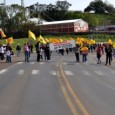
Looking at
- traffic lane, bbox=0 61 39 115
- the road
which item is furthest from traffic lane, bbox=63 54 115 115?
traffic lane, bbox=0 61 39 115

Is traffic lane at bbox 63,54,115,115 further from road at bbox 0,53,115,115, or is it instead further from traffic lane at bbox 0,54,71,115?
traffic lane at bbox 0,54,71,115

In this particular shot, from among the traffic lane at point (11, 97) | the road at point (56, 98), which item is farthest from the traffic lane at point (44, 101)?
the traffic lane at point (11, 97)

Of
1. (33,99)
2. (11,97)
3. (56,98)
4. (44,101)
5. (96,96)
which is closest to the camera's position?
(44,101)

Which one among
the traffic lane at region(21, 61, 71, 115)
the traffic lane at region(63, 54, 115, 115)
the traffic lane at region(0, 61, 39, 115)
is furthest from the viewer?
the traffic lane at region(63, 54, 115, 115)

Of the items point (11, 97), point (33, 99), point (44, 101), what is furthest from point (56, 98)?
point (11, 97)

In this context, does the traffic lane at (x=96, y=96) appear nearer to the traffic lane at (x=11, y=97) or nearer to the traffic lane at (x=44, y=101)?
the traffic lane at (x=44, y=101)

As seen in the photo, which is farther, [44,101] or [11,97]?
[11,97]

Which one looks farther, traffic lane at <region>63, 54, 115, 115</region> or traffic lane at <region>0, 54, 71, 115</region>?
traffic lane at <region>63, 54, 115, 115</region>

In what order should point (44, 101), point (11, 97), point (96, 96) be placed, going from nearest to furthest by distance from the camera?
point (44, 101) → point (11, 97) → point (96, 96)

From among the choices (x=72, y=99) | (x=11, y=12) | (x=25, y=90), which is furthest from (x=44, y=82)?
(x=11, y=12)

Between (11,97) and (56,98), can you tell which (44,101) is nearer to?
(56,98)

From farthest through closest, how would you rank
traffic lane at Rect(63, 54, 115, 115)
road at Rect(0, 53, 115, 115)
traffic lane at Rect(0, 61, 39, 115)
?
1. traffic lane at Rect(63, 54, 115, 115)
2. traffic lane at Rect(0, 61, 39, 115)
3. road at Rect(0, 53, 115, 115)

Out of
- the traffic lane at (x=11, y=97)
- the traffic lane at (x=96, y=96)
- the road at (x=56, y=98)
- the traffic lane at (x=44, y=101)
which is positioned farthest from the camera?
the traffic lane at (x=96, y=96)

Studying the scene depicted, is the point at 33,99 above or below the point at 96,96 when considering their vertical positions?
above
